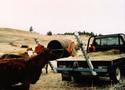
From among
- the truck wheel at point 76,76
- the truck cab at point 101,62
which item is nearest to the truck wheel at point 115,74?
the truck cab at point 101,62

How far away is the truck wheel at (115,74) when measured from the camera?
411 inches

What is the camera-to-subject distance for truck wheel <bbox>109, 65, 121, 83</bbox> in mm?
10432

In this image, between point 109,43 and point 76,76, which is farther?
point 109,43

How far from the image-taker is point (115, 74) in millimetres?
10711

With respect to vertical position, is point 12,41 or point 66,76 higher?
point 66,76

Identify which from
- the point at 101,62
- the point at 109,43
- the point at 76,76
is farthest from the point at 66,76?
the point at 109,43

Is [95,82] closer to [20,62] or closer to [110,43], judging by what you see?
[110,43]

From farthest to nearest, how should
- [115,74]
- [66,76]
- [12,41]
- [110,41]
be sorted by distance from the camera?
[12,41] → [110,41] → [66,76] → [115,74]

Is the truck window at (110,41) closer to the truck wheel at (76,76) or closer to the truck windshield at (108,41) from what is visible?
the truck windshield at (108,41)

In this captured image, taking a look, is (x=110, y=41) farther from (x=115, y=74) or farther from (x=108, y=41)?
(x=115, y=74)

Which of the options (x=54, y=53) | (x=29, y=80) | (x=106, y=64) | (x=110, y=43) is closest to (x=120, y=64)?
(x=106, y=64)

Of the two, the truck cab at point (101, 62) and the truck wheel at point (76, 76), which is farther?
the truck wheel at point (76, 76)

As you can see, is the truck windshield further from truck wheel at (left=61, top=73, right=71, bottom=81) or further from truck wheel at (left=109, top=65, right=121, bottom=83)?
truck wheel at (left=61, top=73, right=71, bottom=81)

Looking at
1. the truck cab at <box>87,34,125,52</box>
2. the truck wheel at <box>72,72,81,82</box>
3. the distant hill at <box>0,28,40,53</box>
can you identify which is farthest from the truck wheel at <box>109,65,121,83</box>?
the distant hill at <box>0,28,40,53</box>
